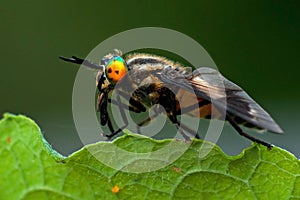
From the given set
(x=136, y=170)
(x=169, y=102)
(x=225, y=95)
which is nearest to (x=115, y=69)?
(x=169, y=102)

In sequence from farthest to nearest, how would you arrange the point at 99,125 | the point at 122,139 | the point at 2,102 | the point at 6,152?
the point at 2,102
the point at 99,125
the point at 122,139
the point at 6,152

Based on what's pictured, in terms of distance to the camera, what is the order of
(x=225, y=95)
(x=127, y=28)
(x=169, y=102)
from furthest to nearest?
(x=127, y=28) → (x=169, y=102) → (x=225, y=95)

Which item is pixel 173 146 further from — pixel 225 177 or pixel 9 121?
pixel 9 121

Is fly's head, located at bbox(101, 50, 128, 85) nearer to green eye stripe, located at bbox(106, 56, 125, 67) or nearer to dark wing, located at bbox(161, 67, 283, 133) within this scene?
green eye stripe, located at bbox(106, 56, 125, 67)

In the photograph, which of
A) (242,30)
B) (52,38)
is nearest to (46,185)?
(242,30)

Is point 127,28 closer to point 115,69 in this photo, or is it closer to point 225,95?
point 115,69

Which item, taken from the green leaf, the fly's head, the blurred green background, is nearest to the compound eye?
the fly's head

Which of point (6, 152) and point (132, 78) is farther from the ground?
point (132, 78)
